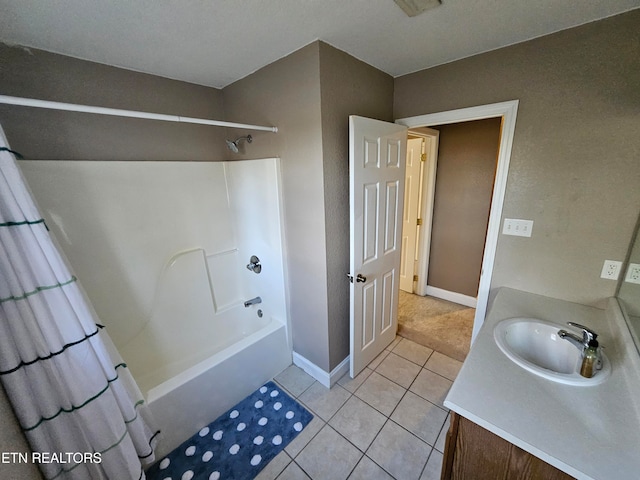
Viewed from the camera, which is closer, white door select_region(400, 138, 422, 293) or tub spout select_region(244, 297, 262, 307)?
tub spout select_region(244, 297, 262, 307)

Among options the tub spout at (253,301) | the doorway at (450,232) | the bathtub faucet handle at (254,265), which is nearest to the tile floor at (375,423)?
the doorway at (450,232)

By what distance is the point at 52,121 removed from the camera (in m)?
1.41

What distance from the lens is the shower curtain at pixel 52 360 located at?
0.86 meters

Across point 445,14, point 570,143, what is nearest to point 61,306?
point 445,14

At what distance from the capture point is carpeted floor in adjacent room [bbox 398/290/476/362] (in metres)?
2.29

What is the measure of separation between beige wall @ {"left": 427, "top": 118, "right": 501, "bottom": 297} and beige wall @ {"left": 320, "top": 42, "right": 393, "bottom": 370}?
1.13m

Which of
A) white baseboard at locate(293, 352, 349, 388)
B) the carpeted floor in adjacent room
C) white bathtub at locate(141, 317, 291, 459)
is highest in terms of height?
white bathtub at locate(141, 317, 291, 459)

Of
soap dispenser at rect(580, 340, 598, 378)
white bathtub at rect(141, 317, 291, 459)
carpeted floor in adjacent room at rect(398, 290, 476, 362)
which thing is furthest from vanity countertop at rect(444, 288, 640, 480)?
white bathtub at rect(141, 317, 291, 459)

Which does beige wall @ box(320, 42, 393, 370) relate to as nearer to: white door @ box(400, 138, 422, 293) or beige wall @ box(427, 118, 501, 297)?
white door @ box(400, 138, 422, 293)

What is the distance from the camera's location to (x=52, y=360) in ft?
3.09

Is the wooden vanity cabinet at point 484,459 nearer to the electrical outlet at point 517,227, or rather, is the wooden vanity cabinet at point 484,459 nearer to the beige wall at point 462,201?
the electrical outlet at point 517,227

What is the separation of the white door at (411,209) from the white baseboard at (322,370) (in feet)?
5.42

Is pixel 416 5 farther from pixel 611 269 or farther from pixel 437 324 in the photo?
pixel 437 324

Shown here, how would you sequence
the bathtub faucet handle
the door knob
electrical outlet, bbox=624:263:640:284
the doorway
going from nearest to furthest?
electrical outlet, bbox=624:263:640:284
the door knob
the bathtub faucet handle
the doorway
